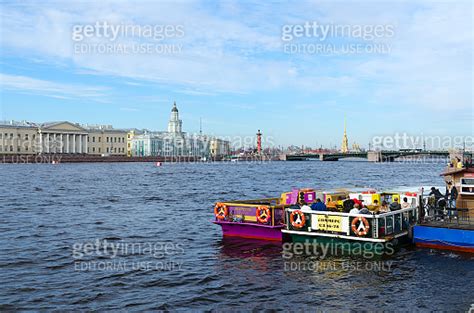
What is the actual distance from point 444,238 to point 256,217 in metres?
6.77

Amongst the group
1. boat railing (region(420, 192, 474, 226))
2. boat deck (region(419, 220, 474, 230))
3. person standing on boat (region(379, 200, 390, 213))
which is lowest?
boat deck (region(419, 220, 474, 230))

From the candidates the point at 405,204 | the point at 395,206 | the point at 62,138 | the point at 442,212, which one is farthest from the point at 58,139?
the point at 395,206

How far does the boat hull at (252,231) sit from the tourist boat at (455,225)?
5.07 metres

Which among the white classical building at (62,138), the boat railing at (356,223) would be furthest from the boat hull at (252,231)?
the white classical building at (62,138)

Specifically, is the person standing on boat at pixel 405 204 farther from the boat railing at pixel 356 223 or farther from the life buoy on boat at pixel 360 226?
the life buoy on boat at pixel 360 226

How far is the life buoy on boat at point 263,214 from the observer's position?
731 inches

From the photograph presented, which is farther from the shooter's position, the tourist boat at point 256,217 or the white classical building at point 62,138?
the white classical building at point 62,138

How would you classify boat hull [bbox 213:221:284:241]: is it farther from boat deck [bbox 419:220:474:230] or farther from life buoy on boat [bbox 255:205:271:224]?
boat deck [bbox 419:220:474:230]

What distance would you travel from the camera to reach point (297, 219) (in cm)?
1734

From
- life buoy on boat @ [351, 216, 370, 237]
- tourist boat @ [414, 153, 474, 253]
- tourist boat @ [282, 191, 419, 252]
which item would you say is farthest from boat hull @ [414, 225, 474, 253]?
life buoy on boat @ [351, 216, 370, 237]

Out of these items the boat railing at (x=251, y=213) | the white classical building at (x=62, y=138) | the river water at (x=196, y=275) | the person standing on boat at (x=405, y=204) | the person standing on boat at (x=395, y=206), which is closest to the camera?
the river water at (x=196, y=275)

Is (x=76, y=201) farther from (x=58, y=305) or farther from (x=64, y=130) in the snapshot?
(x=64, y=130)

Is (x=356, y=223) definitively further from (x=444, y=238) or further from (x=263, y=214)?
(x=263, y=214)

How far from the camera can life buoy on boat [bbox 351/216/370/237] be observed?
15.9 m
